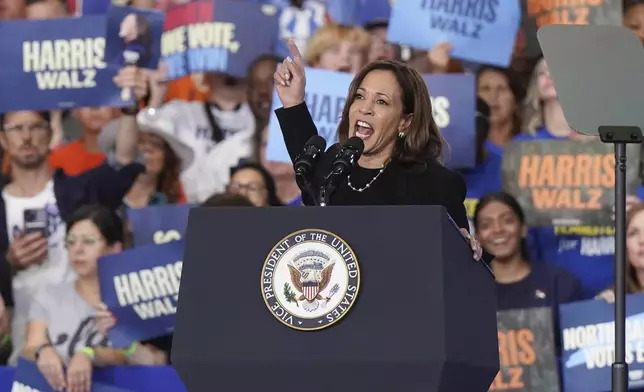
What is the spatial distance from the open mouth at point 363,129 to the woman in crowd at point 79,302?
8.79 ft

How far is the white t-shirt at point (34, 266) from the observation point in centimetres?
518

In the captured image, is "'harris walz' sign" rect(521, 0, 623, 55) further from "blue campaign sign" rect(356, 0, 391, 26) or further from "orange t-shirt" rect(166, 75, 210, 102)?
"orange t-shirt" rect(166, 75, 210, 102)

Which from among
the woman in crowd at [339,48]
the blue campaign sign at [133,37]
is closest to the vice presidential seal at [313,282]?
the woman in crowd at [339,48]

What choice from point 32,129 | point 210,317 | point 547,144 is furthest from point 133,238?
point 210,317

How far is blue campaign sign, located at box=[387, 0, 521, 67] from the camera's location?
5117mm

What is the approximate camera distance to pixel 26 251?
527 cm

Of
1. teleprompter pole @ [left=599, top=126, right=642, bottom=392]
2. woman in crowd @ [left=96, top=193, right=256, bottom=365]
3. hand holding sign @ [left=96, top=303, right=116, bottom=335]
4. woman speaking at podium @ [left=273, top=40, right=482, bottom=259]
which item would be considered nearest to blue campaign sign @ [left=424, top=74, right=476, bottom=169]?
woman in crowd @ [left=96, top=193, right=256, bottom=365]

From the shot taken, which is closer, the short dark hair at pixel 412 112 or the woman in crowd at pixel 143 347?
the short dark hair at pixel 412 112

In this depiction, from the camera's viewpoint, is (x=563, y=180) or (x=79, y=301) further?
(x=79, y=301)

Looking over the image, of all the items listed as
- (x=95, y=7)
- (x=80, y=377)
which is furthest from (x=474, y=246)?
(x=95, y=7)

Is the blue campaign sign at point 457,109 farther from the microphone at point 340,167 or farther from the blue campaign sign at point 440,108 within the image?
the microphone at point 340,167

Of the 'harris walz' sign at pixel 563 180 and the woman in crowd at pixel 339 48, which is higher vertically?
the woman in crowd at pixel 339 48

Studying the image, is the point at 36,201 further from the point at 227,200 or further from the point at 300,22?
the point at 300,22

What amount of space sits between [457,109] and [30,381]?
2.11m
